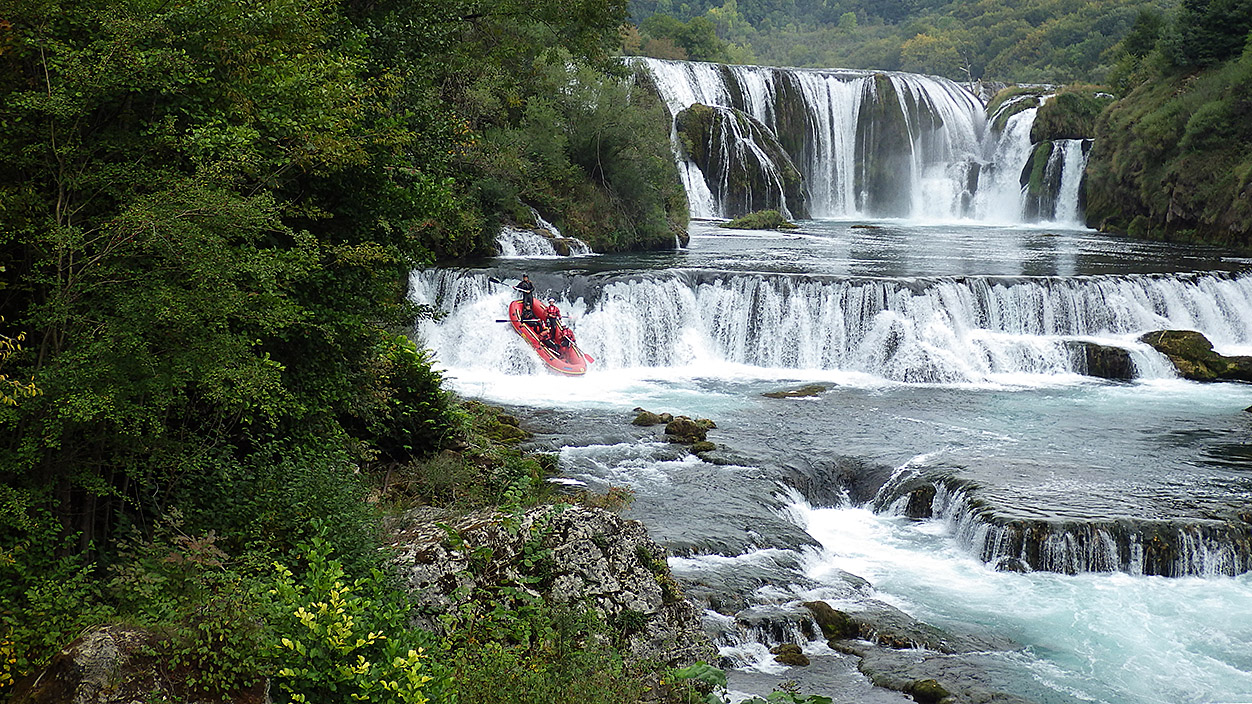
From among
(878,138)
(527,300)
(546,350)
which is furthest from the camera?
(878,138)

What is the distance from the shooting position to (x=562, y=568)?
21.4ft

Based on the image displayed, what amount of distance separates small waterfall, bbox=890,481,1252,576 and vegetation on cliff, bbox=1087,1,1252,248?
2420 centimetres

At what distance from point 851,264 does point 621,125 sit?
8074 mm

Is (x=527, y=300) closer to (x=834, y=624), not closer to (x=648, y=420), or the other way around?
(x=648, y=420)

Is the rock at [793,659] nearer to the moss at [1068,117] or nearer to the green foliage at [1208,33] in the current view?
the green foliage at [1208,33]

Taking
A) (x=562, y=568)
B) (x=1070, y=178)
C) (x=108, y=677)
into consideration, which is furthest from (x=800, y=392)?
(x=1070, y=178)

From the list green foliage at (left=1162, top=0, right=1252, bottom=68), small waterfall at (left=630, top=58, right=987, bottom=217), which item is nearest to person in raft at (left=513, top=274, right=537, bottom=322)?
small waterfall at (left=630, top=58, right=987, bottom=217)

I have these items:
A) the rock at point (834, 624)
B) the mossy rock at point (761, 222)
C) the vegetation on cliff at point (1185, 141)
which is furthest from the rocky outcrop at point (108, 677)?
the mossy rock at point (761, 222)

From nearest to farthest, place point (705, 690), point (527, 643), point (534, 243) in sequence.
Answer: point (527, 643)
point (705, 690)
point (534, 243)

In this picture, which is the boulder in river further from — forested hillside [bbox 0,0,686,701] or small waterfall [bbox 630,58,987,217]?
small waterfall [bbox 630,58,987,217]

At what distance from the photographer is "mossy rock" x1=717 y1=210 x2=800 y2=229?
38.8m

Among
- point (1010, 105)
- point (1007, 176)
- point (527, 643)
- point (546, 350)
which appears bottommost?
point (546, 350)

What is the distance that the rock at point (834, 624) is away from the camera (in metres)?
9.55

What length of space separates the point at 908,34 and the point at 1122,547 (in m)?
95.4
